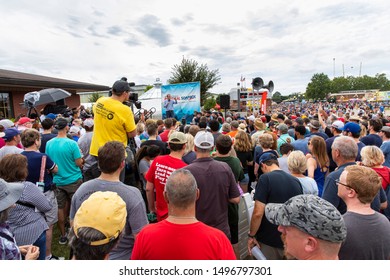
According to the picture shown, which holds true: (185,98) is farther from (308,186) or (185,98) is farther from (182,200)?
(182,200)

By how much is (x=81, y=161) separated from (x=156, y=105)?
17052mm

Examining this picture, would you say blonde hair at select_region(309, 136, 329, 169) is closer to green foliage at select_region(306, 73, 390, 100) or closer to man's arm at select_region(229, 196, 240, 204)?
man's arm at select_region(229, 196, 240, 204)

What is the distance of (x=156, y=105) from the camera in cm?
2097

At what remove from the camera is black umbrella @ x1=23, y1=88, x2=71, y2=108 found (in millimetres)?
7367

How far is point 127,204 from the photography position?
7.26ft

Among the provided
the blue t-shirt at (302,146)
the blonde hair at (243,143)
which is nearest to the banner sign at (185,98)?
the blonde hair at (243,143)

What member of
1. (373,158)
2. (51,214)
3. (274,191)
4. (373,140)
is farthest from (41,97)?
(373,140)

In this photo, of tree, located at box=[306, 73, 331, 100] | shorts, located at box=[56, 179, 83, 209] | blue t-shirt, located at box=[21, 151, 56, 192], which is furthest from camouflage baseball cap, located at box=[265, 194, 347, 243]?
tree, located at box=[306, 73, 331, 100]

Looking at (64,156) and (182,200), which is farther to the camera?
(64,156)

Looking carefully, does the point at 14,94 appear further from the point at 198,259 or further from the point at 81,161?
the point at 198,259

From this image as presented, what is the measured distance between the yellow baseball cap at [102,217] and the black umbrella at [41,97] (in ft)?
23.6

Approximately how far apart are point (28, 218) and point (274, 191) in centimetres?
264

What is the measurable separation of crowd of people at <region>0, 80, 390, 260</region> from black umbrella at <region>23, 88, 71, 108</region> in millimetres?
2721

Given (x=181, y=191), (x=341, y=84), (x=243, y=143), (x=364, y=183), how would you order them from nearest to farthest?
(x=181, y=191), (x=364, y=183), (x=243, y=143), (x=341, y=84)
